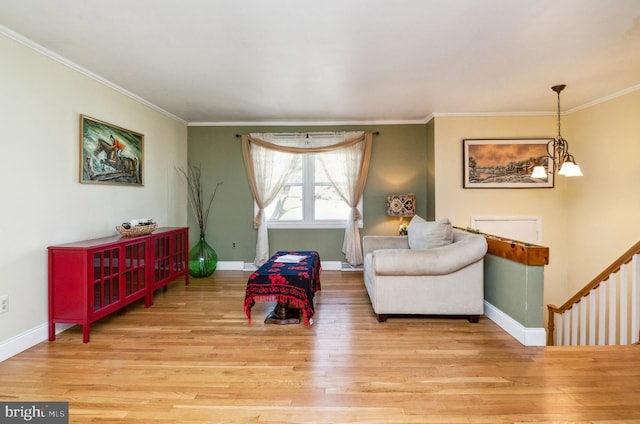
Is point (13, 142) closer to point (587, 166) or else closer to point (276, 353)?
point (276, 353)

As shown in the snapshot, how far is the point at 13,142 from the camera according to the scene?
7.59ft

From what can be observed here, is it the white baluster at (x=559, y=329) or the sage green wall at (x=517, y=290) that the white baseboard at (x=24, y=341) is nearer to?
the sage green wall at (x=517, y=290)

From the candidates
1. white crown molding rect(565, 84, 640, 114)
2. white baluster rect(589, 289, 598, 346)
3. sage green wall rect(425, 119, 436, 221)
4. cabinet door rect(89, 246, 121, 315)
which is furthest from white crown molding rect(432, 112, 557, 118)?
cabinet door rect(89, 246, 121, 315)

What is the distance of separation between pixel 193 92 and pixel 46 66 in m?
1.34

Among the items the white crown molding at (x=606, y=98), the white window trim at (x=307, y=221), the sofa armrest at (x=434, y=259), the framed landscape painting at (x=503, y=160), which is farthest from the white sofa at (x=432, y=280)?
the white crown molding at (x=606, y=98)

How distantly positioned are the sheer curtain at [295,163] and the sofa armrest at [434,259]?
6.50ft

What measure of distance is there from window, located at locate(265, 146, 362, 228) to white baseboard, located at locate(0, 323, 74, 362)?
9.81 feet

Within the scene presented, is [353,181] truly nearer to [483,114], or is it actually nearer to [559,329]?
[483,114]

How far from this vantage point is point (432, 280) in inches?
114

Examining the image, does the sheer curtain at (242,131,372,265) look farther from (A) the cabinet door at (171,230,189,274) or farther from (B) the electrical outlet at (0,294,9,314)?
(B) the electrical outlet at (0,294,9,314)

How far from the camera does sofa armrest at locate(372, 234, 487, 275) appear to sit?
2.81m

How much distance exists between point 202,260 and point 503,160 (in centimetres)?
469

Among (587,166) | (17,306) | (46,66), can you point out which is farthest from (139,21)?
(587,166)

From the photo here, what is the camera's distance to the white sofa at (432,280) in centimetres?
283
